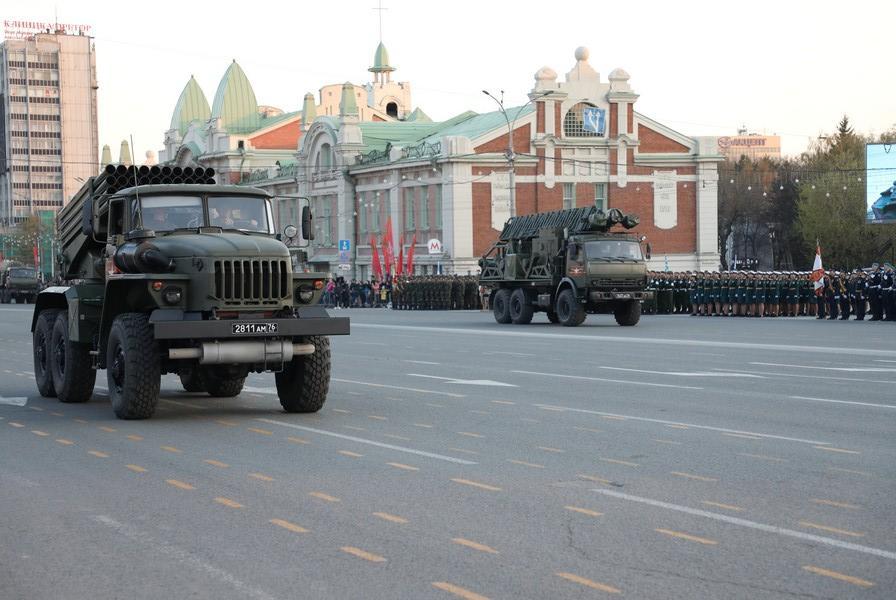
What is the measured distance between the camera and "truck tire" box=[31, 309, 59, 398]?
18.0 m

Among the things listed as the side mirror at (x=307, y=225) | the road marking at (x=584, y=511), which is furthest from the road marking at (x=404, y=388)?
the road marking at (x=584, y=511)

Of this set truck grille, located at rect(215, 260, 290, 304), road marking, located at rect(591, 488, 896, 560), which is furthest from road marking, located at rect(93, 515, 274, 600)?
truck grille, located at rect(215, 260, 290, 304)

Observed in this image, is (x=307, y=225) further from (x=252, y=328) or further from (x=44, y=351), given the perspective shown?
(x=44, y=351)

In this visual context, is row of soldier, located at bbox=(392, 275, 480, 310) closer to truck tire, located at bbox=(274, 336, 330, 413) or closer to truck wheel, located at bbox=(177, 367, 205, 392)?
truck wheel, located at bbox=(177, 367, 205, 392)

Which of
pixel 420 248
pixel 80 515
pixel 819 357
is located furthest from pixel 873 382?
pixel 420 248

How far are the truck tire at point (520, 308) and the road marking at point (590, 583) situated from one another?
3468cm

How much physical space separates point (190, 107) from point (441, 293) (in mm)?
59988

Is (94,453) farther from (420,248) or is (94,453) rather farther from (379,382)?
(420,248)

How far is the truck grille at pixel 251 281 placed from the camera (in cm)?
1465

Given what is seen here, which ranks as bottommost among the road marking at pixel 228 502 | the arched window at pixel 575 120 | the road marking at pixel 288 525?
the road marking at pixel 288 525

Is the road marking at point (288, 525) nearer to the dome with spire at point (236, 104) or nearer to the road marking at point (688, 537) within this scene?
the road marking at point (688, 537)

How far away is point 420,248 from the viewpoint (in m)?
81.2

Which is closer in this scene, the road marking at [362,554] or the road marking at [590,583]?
the road marking at [590,583]

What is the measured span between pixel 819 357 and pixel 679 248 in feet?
193
